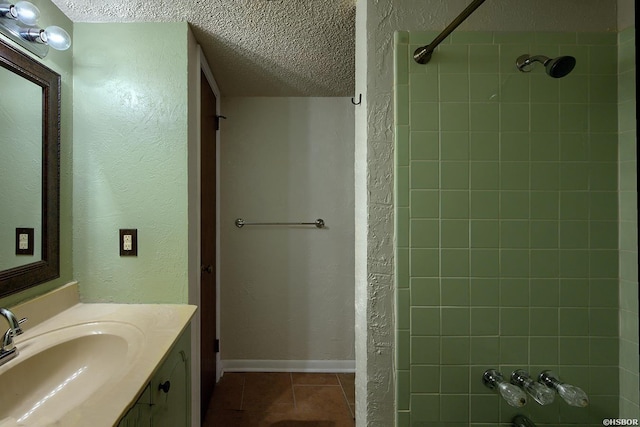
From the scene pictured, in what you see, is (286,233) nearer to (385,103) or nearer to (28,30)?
(385,103)

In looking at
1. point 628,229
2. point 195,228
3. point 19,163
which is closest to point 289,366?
point 195,228

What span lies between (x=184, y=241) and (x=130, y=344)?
502 millimetres

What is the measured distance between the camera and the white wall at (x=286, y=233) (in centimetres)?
233

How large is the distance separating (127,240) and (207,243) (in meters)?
0.56

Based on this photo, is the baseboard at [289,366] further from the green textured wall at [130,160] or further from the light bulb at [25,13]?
the light bulb at [25,13]

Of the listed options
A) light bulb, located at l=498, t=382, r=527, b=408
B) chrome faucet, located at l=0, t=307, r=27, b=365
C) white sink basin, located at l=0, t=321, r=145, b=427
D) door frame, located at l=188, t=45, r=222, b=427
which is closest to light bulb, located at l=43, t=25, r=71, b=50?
door frame, located at l=188, t=45, r=222, b=427

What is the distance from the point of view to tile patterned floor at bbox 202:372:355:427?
1.81 meters

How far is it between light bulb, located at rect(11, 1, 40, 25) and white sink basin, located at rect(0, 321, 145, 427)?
1091 mm

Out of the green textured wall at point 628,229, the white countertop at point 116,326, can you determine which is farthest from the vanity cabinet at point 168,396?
the green textured wall at point 628,229

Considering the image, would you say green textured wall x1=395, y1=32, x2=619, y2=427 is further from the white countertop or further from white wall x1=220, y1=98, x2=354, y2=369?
white wall x1=220, y1=98, x2=354, y2=369

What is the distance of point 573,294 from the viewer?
107 cm

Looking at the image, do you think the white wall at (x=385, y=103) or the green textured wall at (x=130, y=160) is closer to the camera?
the white wall at (x=385, y=103)

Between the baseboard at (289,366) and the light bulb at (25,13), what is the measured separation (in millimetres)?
2249

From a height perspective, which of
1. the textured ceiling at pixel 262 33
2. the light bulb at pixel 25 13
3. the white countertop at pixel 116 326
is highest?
the textured ceiling at pixel 262 33
